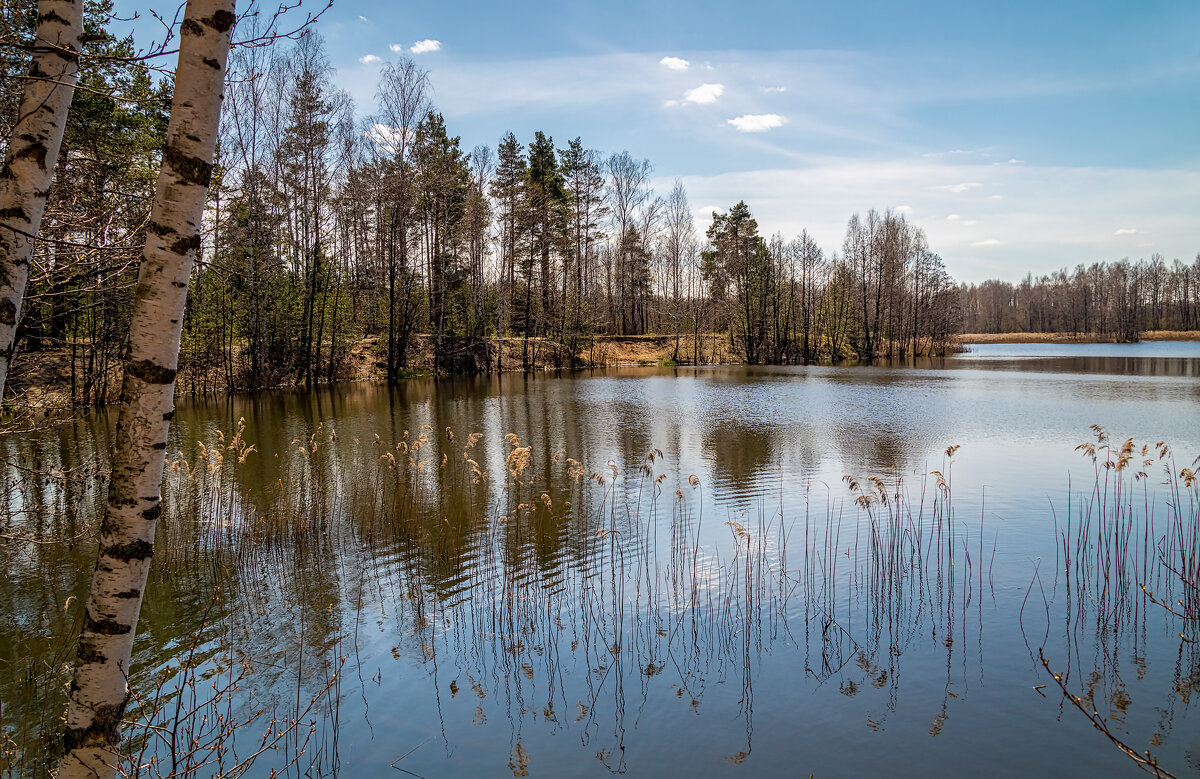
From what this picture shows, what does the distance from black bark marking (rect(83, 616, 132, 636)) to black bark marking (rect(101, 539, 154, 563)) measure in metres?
0.25

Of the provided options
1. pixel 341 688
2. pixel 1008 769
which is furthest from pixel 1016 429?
pixel 341 688

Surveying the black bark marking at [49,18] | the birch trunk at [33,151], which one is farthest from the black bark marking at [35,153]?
the black bark marking at [49,18]

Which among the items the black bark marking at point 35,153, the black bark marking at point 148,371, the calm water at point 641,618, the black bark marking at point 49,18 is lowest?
the calm water at point 641,618

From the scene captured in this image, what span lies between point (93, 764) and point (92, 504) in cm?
940

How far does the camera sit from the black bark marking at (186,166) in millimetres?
2627

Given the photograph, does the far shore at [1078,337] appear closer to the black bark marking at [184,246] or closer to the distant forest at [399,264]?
the distant forest at [399,264]

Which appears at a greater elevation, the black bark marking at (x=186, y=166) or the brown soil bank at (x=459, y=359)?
the black bark marking at (x=186, y=166)

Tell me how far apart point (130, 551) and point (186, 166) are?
1551 mm

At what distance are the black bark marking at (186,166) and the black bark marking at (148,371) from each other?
0.74 metres

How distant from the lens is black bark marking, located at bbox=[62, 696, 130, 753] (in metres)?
2.60

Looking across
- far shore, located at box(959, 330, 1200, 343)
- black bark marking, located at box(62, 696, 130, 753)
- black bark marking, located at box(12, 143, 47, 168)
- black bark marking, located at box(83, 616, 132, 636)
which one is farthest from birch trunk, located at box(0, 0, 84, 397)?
far shore, located at box(959, 330, 1200, 343)

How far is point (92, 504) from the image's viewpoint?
10078mm

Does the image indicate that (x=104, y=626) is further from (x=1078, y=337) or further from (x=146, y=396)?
(x=1078, y=337)

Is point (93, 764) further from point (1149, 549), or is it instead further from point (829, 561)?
point (1149, 549)
